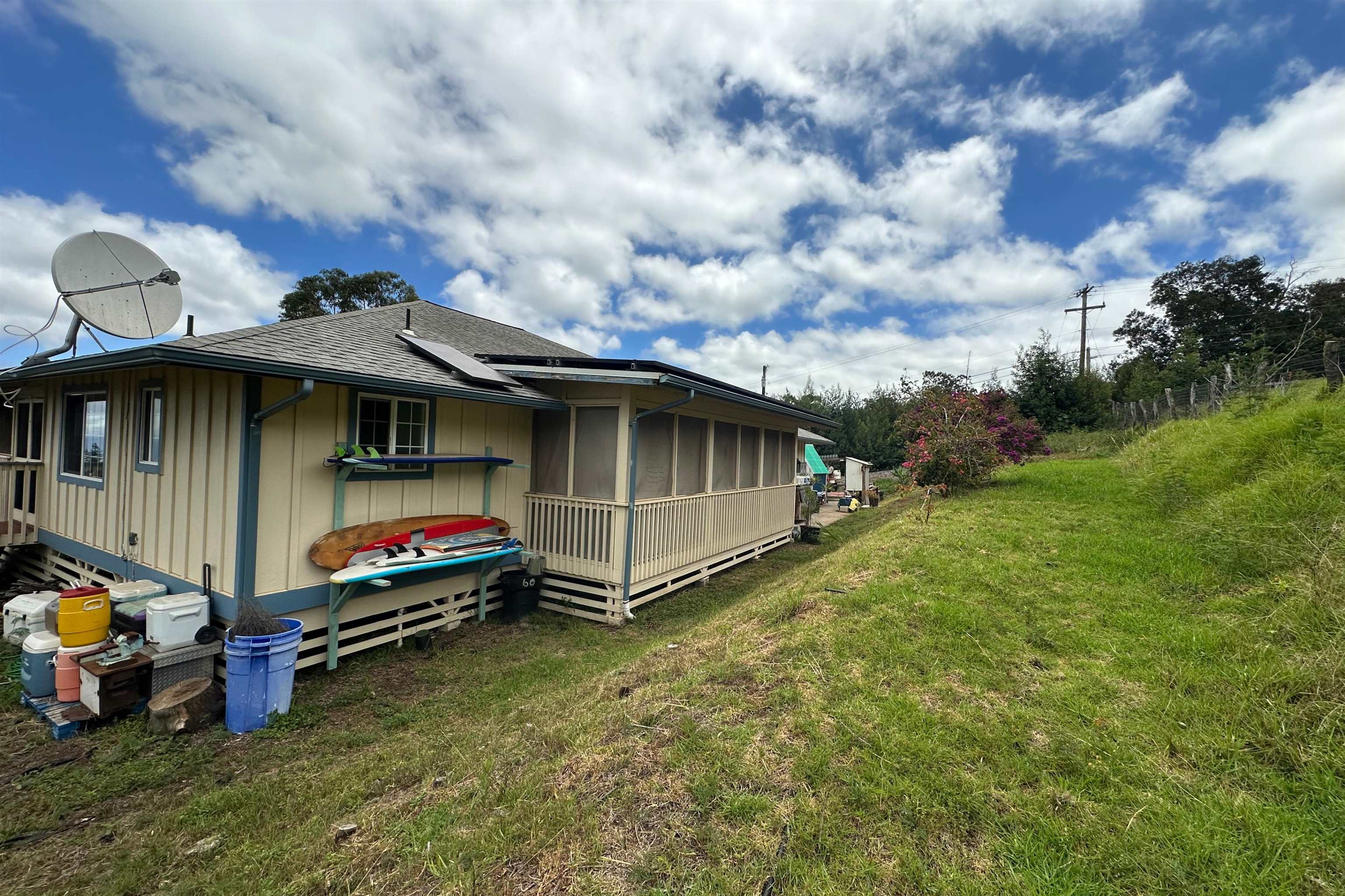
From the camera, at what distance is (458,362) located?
5688 millimetres

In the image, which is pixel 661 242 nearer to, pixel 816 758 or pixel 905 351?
pixel 816 758

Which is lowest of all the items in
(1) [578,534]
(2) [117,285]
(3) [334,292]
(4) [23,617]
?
(4) [23,617]

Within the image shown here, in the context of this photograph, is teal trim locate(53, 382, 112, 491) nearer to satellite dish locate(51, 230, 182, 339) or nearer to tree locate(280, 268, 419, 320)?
satellite dish locate(51, 230, 182, 339)

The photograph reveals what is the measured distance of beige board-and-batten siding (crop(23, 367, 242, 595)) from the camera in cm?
404

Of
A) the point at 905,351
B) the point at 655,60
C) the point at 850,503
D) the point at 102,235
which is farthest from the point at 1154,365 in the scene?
the point at 102,235

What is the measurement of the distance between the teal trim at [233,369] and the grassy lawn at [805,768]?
8.36 feet

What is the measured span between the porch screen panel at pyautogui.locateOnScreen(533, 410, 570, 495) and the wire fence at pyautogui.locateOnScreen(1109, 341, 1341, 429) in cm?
958

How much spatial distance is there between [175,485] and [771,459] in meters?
9.27

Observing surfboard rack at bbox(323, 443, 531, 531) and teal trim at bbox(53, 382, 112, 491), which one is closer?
surfboard rack at bbox(323, 443, 531, 531)

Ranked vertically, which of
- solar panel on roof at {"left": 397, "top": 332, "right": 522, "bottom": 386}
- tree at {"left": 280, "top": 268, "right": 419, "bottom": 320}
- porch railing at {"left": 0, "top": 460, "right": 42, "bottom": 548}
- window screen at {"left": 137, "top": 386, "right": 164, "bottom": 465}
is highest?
tree at {"left": 280, "top": 268, "right": 419, "bottom": 320}

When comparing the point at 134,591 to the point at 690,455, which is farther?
→ the point at 690,455

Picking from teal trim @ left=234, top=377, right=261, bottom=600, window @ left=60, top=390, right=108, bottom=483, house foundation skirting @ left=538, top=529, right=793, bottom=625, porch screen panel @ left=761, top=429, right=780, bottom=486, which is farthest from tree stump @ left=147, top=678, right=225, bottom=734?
porch screen panel @ left=761, top=429, right=780, bottom=486

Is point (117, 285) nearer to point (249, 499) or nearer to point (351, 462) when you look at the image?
point (249, 499)

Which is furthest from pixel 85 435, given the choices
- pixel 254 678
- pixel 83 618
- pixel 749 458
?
pixel 749 458
